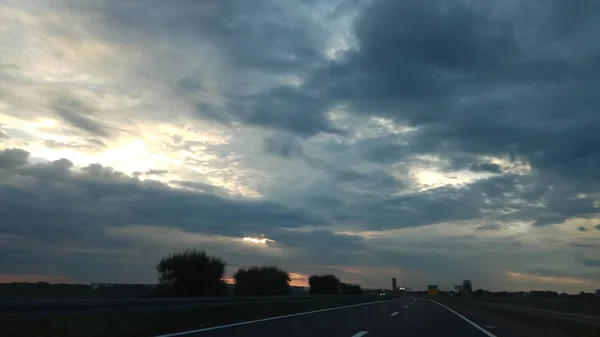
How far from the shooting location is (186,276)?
3506 cm

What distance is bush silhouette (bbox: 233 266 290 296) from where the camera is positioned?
49.6 m

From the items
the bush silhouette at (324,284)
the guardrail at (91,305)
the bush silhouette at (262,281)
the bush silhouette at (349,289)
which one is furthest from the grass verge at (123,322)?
the bush silhouette at (349,289)

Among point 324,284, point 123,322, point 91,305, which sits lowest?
point 123,322

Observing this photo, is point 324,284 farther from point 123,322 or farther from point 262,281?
point 123,322

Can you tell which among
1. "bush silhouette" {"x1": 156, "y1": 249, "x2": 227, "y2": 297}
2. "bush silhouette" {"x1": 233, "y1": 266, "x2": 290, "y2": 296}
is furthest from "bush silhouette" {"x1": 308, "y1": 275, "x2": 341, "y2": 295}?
"bush silhouette" {"x1": 156, "y1": 249, "x2": 227, "y2": 297}

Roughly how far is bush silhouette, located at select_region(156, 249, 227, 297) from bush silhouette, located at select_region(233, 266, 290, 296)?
1337cm

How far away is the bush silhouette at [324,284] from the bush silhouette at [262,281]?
2559 centimetres

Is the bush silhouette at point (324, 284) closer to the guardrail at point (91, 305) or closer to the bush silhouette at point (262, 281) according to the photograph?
the bush silhouette at point (262, 281)

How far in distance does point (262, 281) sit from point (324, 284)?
97.3 feet

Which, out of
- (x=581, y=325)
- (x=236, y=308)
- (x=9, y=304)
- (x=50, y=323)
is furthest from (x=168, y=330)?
(x=581, y=325)

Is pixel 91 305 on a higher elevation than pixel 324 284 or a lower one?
lower

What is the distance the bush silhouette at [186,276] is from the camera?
34.9m

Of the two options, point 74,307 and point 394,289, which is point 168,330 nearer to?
point 74,307

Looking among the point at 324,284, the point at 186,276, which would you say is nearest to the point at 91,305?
the point at 186,276
